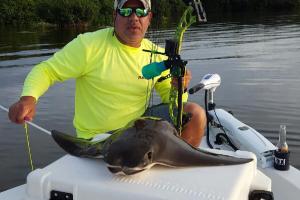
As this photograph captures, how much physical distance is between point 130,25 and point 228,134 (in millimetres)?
1727

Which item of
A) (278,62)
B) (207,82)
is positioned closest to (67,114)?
(207,82)

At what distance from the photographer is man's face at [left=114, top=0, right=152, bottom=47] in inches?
158

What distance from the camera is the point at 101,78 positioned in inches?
156

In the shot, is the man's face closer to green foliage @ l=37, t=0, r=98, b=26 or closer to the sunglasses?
the sunglasses

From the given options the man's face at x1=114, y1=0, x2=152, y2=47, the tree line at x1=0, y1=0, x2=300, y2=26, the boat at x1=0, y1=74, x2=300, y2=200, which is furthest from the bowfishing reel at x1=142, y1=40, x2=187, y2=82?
the tree line at x1=0, y1=0, x2=300, y2=26

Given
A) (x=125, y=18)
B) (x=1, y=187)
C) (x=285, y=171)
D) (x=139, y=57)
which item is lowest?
(x=1, y=187)

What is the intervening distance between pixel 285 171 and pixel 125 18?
1.97m

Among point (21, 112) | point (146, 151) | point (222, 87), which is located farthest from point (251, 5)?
point (146, 151)

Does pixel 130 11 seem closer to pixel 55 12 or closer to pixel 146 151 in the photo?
pixel 146 151

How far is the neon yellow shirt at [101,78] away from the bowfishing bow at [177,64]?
1.94 feet

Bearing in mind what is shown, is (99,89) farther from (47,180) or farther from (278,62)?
(278,62)

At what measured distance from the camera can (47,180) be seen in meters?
2.54

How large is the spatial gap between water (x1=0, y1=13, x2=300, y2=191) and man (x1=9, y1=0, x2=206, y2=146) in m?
1.27

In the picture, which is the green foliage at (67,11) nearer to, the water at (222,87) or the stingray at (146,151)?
the water at (222,87)
